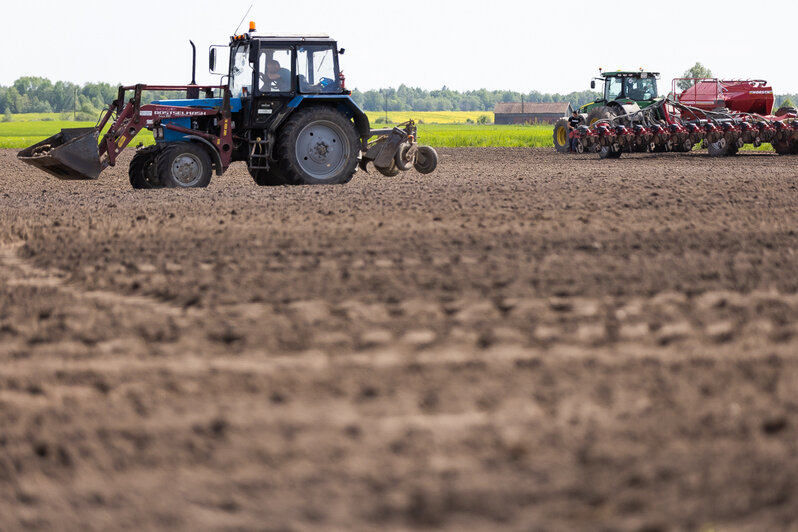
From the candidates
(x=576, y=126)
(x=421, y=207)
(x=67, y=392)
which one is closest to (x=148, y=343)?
(x=67, y=392)

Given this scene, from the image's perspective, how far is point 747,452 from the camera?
339 cm

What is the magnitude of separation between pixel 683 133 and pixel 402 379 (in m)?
19.9

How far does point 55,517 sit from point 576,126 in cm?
2443

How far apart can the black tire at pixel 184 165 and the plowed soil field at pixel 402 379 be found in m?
4.51

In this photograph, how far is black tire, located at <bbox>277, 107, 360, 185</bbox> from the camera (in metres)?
13.5

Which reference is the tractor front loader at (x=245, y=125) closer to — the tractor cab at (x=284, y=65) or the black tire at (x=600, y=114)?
the tractor cab at (x=284, y=65)

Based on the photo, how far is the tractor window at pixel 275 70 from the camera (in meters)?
13.6

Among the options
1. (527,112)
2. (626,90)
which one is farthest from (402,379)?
(527,112)

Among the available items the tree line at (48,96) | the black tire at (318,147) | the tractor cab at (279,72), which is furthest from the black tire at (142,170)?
the tree line at (48,96)

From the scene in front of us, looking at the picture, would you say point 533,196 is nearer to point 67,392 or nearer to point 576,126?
point 67,392

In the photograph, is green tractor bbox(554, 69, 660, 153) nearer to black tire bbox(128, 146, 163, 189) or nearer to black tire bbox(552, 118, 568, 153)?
black tire bbox(552, 118, 568, 153)

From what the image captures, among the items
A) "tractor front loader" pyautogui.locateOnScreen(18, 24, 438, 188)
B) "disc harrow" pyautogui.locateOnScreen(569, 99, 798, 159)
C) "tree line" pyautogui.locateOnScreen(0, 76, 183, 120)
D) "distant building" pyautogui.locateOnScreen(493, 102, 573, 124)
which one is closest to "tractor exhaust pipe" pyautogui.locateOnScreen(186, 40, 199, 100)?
"tractor front loader" pyautogui.locateOnScreen(18, 24, 438, 188)

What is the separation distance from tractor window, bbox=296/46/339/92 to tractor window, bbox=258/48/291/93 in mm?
172

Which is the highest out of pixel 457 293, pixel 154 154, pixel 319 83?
pixel 319 83
